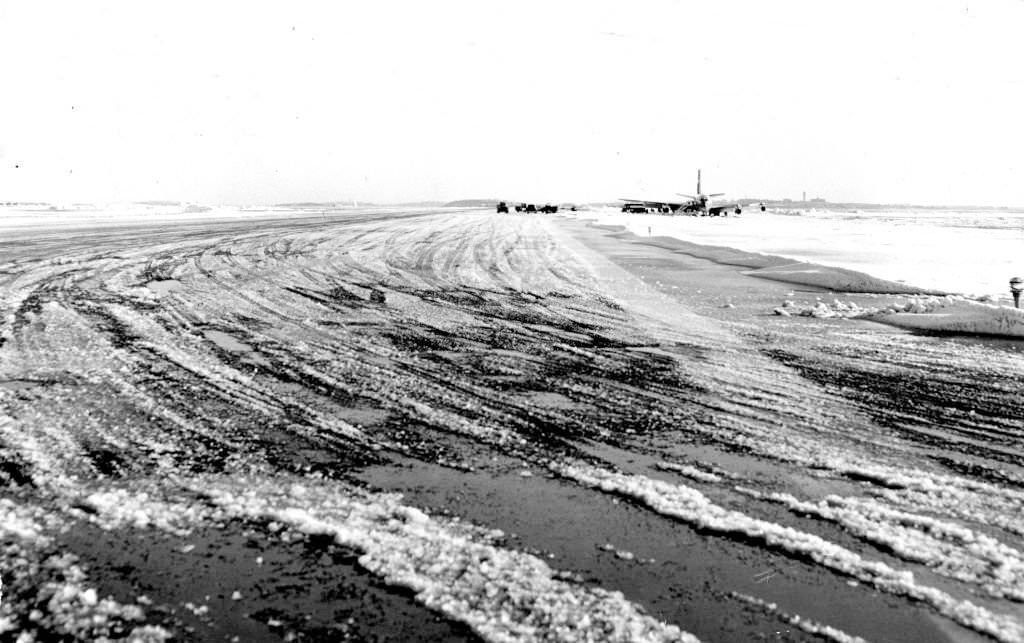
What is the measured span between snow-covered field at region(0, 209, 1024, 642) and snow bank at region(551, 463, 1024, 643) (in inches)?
0.5

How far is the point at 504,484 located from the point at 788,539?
128cm

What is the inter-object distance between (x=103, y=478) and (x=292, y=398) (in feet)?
5.04

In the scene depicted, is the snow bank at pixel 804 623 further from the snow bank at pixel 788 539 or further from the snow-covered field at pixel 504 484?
the snow bank at pixel 788 539

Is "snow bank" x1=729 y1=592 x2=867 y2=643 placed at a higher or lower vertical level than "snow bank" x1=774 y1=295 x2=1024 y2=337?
lower

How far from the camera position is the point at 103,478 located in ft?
10.7

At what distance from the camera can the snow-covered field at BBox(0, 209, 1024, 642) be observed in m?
2.26

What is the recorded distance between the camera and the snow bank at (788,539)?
2.21m

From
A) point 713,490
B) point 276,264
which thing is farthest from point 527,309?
point 276,264

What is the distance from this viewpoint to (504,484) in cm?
332

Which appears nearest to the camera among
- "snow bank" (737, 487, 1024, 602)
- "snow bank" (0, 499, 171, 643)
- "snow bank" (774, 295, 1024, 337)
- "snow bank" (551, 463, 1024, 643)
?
"snow bank" (0, 499, 171, 643)

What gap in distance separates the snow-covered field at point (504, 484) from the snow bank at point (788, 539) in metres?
0.01

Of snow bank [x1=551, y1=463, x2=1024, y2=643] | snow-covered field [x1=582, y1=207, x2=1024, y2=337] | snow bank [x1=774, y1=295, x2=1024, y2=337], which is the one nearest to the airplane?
snow-covered field [x1=582, y1=207, x2=1024, y2=337]

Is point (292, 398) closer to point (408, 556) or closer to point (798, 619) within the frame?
point (408, 556)

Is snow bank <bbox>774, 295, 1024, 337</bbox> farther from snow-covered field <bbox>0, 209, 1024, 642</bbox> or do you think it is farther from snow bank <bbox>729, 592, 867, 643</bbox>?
snow bank <bbox>729, 592, 867, 643</bbox>
